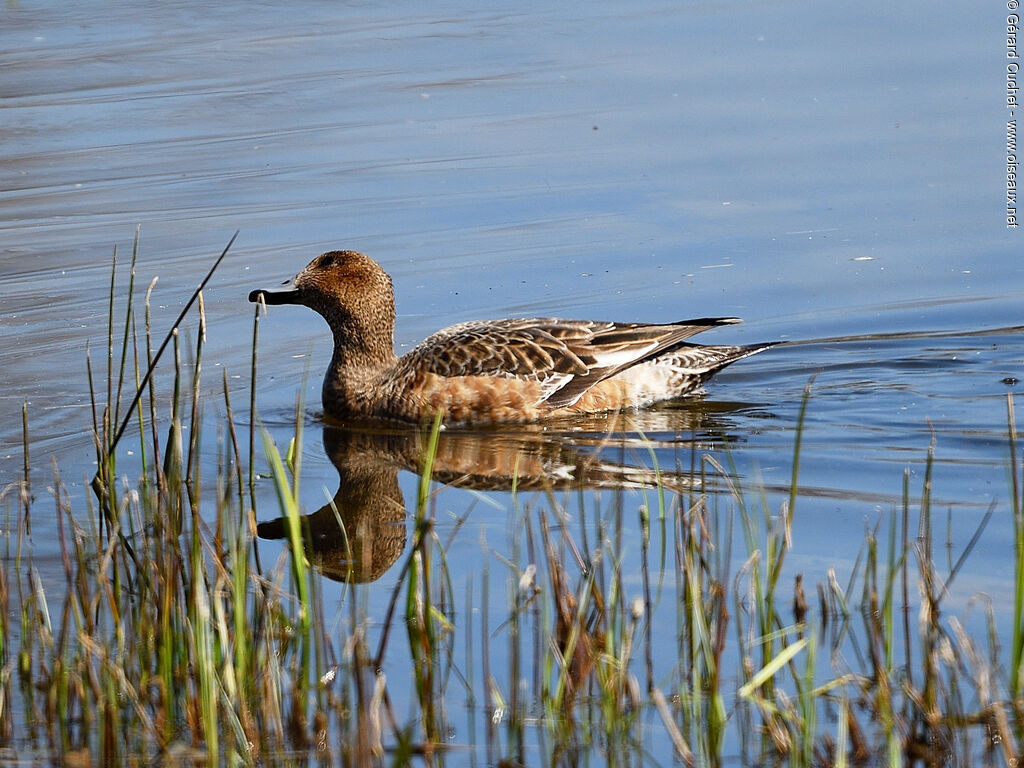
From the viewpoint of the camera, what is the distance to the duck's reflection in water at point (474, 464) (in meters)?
5.82

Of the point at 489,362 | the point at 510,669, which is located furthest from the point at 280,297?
the point at 510,669

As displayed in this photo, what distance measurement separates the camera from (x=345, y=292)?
819 centimetres

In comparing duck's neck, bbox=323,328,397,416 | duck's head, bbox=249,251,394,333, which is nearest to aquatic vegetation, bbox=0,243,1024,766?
duck's neck, bbox=323,328,397,416

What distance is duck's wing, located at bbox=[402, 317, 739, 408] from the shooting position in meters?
7.89

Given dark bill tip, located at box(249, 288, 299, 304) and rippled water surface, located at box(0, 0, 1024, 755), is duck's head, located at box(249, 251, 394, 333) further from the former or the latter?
rippled water surface, located at box(0, 0, 1024, 755)

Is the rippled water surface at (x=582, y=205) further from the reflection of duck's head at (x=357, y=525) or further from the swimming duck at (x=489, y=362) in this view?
the swimming duck at (x=489, y=362)

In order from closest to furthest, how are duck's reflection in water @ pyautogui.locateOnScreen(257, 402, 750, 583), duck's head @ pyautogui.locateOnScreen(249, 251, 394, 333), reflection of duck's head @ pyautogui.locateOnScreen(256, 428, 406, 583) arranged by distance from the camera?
reflection of duck's head @ pyautogui.locateOnScreen(256, 428, 406, 583) → duck's reflection in water @ pyautogui.locateOnScreen(257, 402, 750, 583) → duck's head @ pyautogui.locateOnScreen(249, 251, 394, 333)

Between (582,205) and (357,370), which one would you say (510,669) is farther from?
(582,205)

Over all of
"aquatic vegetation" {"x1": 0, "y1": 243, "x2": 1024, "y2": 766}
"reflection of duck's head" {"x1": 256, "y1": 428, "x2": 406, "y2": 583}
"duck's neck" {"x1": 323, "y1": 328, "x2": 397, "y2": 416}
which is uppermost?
"duck's neck" {"x1": 323, "y1": 328, "x2": 397, "y2": 416}

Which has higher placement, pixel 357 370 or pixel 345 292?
pixel 345 292

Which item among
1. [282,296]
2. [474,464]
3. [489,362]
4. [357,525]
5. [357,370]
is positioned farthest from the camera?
[357,370]

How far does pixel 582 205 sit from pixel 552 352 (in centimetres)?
276

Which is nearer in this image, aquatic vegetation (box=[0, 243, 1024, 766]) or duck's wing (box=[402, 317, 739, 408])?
aquatic vegetation (box=[0, 243, 1024, 766])

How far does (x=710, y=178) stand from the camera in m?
10.8
